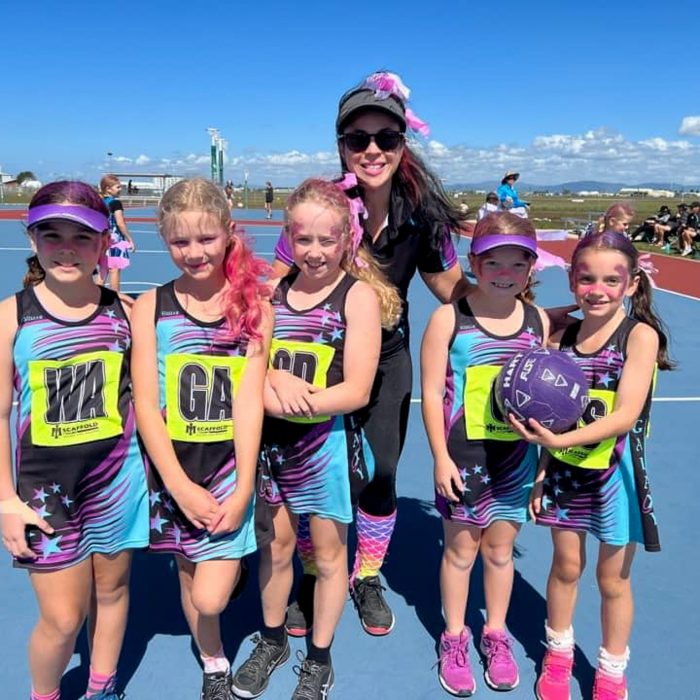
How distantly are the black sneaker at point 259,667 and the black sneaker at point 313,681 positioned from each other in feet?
0.45

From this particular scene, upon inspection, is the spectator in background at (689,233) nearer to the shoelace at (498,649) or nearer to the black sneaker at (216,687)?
the shoelace at (498,649)

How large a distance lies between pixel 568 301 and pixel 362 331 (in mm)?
9497

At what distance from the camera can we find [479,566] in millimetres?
3318

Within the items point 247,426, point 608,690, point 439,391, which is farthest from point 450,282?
point 608,690

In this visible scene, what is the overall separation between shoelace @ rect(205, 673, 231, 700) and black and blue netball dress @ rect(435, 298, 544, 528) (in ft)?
3.48

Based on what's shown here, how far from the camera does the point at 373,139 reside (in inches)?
96.4

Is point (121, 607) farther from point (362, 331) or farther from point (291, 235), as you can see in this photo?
point (291, 235)

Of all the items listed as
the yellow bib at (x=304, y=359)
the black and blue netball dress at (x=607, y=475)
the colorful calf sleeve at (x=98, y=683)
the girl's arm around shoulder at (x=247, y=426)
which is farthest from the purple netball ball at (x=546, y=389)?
the colorful calf sleeve at (x=98, y=683)

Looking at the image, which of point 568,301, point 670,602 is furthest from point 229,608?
point 568,301

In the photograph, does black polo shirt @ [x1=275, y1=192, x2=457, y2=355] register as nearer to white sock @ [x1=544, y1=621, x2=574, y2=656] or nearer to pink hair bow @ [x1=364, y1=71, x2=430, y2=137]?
pink hair bow @ [x1=364, y1=71, x2=430, y2=137]

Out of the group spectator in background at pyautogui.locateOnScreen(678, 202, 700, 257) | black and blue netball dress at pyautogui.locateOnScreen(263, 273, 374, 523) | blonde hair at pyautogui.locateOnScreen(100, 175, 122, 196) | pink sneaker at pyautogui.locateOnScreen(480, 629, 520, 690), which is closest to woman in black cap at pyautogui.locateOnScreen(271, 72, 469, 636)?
black and blue netball dress at pyautogui.locateOnScreen(263, 273, 374, 523)

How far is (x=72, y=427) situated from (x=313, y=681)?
1340mm

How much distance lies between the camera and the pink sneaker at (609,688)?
234 centimetres

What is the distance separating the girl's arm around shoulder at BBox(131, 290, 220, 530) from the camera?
2008mm
